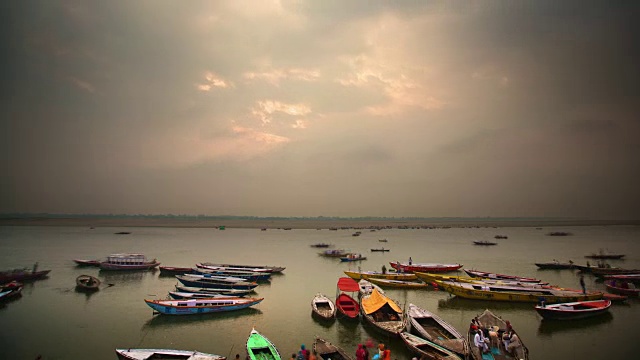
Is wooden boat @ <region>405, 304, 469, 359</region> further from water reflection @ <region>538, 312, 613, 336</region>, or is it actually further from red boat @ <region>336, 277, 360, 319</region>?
water reflection @ <region>538, 312, 613, 336</region>

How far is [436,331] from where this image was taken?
65.2ft

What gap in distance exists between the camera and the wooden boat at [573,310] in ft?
78.4

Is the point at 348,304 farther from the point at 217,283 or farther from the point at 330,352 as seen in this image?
the point at 217,283

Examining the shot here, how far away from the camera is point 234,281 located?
36844 mm

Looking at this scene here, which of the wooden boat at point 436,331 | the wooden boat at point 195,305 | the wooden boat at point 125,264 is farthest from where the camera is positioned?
the wooden boat at point 125,264

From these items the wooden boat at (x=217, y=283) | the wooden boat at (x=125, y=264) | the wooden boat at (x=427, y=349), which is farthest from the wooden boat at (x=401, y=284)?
the wooden boat at (x=125, y=264)

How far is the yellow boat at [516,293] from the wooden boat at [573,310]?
1995mm

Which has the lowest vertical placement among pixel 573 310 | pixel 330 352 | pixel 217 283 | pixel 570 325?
pixel 217 283

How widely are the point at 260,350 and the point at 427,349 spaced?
9263 mm

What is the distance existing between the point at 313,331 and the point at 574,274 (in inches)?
1733

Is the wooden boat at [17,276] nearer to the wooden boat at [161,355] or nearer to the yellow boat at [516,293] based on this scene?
the wooden boat at [161,355]

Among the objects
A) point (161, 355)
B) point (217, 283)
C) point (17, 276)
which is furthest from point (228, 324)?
point (17, 276)

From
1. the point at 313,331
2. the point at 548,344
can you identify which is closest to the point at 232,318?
the point at 313,331

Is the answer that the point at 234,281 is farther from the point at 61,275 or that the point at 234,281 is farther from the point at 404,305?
the point at 61,275
